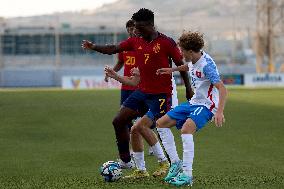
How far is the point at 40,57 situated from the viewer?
96.2 m

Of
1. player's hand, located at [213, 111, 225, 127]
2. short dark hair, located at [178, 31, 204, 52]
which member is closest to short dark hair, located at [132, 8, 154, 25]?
short dark hair, located at [178, 31, 204, 52]

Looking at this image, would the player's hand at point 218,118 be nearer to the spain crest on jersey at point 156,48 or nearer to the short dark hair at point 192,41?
the short dark hair at point 192,41

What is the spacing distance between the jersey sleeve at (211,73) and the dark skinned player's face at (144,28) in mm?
1245

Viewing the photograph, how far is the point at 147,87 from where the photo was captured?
11117 millimetres

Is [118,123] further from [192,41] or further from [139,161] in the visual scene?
[192,41]

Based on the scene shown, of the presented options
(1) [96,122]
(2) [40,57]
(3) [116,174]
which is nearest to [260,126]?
(1) [96,122]

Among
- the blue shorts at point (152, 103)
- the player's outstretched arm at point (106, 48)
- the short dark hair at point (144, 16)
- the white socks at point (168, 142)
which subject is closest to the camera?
the white socks at point (168, 142)

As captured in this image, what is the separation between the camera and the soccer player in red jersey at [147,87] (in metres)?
10.9

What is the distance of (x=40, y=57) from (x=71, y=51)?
566 cm

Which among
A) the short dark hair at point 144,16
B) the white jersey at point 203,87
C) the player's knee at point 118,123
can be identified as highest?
the short dark hair at point 144,16

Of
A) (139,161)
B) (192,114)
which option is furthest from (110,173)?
(192,114)

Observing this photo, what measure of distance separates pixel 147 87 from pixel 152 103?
0.77 feet

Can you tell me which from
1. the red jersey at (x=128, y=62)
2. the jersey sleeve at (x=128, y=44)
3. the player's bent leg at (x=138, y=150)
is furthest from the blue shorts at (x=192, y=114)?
the red jersey at (x=128, y=62)

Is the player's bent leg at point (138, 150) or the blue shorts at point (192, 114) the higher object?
the blue shorts at point (192, 114)
